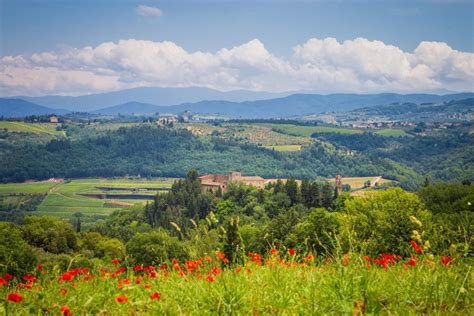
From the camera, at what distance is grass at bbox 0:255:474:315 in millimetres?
6496

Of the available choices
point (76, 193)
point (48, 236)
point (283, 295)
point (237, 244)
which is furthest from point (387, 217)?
point (76, 193)

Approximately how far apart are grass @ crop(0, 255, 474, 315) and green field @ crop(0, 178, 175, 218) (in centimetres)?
12237

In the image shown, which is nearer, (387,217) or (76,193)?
(387,217)

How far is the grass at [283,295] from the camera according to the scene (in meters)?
6.50

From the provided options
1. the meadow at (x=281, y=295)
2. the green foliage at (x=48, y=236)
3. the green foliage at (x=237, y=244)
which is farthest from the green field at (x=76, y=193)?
the meadow at (x=281, y=295)

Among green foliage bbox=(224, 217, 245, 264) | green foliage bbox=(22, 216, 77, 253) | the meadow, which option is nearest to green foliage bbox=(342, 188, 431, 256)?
green foliage bbox=(224, 217, 245, 264)

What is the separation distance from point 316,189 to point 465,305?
8444 cm

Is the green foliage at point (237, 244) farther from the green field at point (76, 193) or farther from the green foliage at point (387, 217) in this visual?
the green field at point (76, 193)

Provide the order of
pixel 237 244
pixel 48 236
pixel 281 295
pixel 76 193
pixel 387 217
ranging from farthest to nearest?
pixel 76 193
pixel 48 236
pixel 387 217
pixel 237 244
pixel 281 295

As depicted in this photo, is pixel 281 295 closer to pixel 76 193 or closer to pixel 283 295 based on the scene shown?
pixel 283 295

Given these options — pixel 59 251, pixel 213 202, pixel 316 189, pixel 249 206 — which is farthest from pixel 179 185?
pixel 59 251

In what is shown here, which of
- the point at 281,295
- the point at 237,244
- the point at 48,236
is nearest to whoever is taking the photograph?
the point at 281,295

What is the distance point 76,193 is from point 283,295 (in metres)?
166

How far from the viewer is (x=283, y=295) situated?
270 inches
